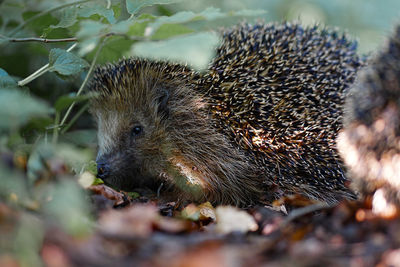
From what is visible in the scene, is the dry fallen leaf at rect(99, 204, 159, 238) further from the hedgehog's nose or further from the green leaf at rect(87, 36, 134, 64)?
the hedgehog's nose

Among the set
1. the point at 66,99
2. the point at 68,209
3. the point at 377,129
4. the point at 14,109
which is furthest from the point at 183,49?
the point at 377,129

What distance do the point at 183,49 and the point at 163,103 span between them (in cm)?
155

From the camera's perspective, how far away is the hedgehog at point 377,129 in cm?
210

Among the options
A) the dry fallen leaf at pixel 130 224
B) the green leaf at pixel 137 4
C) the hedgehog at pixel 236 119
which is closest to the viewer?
the dry fallen leaf at pixel 130 224

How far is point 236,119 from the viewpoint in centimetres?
317

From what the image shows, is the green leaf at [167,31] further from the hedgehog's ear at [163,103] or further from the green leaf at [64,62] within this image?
the hedgehog's ear at [163,103]

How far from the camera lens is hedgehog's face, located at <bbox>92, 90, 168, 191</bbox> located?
3.43 m

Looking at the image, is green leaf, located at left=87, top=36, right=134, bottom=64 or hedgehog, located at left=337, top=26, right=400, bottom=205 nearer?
hedgehog, located at left=337, top=26, right=400, bottom=205

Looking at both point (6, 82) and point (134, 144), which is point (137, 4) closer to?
point (6, 82)

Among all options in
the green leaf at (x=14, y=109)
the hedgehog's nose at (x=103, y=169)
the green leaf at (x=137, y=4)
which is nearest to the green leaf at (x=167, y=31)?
the green leaf at (x=137, y=4)

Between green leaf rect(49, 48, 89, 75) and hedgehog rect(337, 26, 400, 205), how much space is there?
166cm

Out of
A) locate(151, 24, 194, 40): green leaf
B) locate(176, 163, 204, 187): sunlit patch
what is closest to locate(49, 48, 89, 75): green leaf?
locate(151, 24, 194, 40): green leaf

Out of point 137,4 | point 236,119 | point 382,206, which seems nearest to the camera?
point 382,206

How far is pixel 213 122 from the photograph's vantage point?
3332 millimetres
